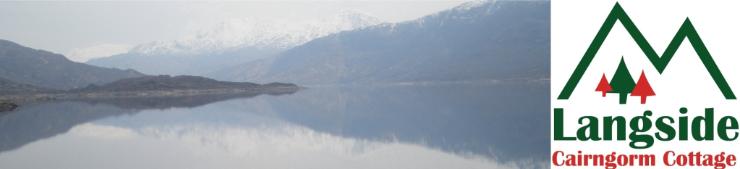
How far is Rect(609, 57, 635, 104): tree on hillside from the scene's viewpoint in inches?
696

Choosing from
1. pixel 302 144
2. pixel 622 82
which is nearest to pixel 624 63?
pixel 622 82

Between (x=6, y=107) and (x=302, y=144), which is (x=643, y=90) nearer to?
(x=302, y=144)

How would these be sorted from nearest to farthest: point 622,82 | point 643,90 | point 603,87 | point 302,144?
point 643,90
point 622,82
point 603,87
point 302,144

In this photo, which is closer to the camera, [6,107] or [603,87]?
[603,87]

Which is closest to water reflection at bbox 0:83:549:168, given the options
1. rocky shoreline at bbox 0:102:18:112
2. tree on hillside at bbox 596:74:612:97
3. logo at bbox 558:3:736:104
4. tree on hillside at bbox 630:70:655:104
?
tree on hillside at bbox 596:74:612:97

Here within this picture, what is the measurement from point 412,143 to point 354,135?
7901 millimetres

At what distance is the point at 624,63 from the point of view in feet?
60.3

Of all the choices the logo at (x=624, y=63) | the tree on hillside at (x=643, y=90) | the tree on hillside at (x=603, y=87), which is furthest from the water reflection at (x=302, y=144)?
the tree on hillside at (x=643, y=90)

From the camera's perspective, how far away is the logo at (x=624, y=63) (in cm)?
1750

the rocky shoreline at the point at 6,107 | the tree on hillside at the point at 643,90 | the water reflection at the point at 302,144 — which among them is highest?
the tree on hillside at the point at 643,90

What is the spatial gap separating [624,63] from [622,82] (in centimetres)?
81

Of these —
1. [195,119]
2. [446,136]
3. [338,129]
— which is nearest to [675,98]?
[446,136]

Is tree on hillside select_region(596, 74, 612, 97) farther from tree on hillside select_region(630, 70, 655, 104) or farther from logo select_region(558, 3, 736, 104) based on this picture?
tree on hillside select_region(630, 70, 655, 104)

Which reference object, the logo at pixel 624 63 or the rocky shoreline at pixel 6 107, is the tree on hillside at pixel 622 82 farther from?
the rocky shoreline at pixel 6 107
